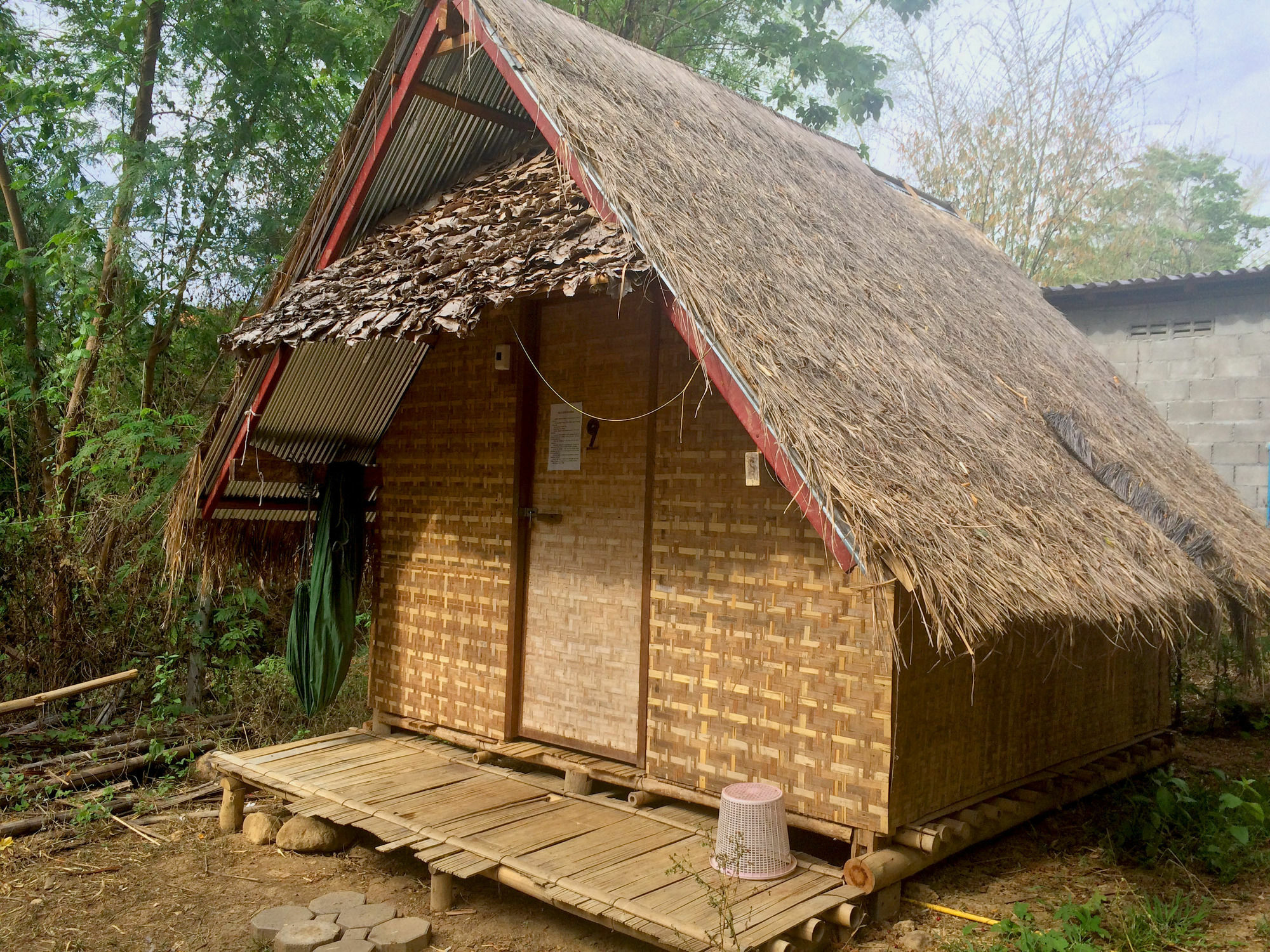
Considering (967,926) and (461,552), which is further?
(461,552)

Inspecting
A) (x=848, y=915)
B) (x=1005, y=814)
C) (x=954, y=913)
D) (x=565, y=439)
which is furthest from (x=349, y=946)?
(x=1005, y=814)

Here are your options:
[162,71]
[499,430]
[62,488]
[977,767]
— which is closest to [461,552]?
[499,430]

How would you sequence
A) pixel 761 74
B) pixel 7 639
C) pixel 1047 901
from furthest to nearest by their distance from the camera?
pixel 761 74 < pixel 7 639 < pixel 1047 901

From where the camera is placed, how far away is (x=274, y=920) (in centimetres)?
426

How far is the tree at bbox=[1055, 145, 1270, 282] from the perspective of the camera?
2000 centimetres

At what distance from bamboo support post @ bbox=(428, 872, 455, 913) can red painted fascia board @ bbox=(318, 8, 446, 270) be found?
3334 mm

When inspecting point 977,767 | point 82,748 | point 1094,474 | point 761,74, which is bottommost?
point 82,748

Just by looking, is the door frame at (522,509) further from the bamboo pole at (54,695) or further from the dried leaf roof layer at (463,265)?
the bamboo pole at (54,695)

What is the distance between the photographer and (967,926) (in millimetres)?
4055

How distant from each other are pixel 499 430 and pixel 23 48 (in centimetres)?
681

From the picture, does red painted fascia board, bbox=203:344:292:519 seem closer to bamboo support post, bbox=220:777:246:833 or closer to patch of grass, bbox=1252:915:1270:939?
bamboo support post, bbox=220:777:246:833

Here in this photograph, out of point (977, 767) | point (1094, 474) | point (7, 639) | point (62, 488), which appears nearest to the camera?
point (977, 767)

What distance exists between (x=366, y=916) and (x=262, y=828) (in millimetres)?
1399

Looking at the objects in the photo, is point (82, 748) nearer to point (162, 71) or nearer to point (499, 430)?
point (499, 430)
